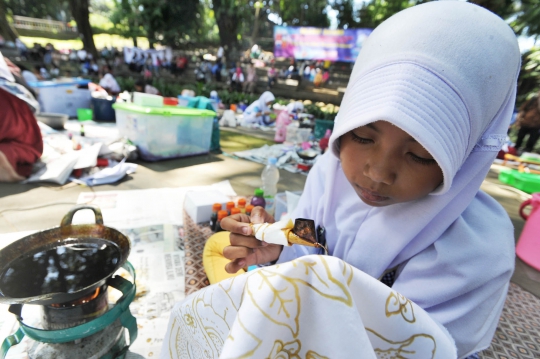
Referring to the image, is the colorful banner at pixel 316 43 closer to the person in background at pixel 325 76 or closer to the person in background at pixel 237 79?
the person in background at pixel 325 76

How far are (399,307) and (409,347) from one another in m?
0.09

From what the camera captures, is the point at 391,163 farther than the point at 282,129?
No

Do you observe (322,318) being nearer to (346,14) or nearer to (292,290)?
(292,290)

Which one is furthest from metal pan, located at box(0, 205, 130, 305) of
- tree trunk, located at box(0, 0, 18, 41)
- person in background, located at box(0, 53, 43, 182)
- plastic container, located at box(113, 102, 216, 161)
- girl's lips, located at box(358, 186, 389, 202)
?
tree trunk, located at box(0, 0, 18, 41)

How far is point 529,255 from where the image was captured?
7.27 ft

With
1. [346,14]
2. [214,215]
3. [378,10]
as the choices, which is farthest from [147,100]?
[346,14]

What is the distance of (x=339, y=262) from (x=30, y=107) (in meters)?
3.59

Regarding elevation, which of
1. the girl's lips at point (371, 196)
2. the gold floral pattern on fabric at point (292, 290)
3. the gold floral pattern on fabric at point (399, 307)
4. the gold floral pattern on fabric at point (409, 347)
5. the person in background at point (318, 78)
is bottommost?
the gold floral pattern on fabric at point (409, 347)

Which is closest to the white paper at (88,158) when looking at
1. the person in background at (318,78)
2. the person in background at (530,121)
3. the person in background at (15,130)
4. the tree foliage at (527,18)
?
the person in background at (15,130)

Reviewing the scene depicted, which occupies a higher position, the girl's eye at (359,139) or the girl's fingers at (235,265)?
the girl's eye at (359,139)

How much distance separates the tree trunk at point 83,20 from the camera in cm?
1295

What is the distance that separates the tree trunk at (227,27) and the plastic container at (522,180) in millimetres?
12309

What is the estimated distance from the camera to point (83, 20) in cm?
1311

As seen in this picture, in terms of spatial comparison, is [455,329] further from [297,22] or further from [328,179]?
[297,22]
